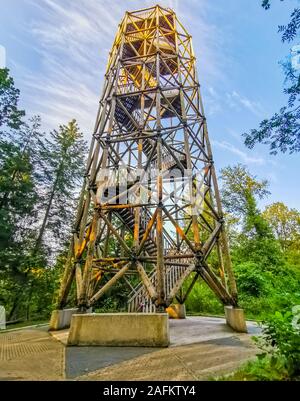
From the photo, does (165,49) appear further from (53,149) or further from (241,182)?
(241,182)

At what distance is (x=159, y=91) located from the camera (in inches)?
360

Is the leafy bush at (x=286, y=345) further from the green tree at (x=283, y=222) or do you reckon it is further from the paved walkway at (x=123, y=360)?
the green tree at (x=283, y=222)

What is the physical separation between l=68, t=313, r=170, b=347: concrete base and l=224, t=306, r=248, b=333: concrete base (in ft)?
9.82

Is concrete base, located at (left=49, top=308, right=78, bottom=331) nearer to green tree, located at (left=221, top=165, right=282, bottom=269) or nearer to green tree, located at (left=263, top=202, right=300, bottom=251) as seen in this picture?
green tree, located at (left=221, top=165, right=282, bottom=269)

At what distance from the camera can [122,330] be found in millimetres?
5578

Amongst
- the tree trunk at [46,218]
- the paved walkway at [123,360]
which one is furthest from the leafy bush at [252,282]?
the tree trunk at [46,218]

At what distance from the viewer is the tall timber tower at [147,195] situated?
714cm

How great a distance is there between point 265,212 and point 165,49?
80.7ft

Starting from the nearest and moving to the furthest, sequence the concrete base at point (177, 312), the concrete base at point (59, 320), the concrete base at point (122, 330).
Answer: the concrete base at point (122, 330) < the concrete base at point (59, 320) < the concrete base at point (177, 312)

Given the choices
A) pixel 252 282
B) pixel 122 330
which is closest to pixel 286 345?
pixel 122 330

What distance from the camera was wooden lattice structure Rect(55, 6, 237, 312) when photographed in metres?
7.16

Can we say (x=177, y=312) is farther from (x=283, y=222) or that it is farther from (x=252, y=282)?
(x=283, y=222)

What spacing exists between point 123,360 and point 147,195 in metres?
6.27

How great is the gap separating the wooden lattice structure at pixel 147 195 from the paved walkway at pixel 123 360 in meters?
1.32
